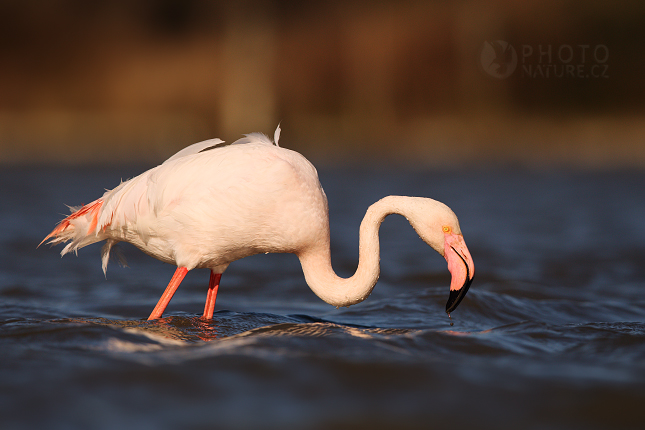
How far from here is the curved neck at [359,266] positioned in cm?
465

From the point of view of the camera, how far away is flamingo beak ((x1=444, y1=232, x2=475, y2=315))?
4.49m

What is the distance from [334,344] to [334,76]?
798 inches

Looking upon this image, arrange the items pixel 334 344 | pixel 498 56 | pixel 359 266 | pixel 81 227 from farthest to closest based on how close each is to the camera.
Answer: pixel 498 56
pixel 81 227
pixel 359 266
pixel 334 344

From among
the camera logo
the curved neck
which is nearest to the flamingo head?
the curved neck

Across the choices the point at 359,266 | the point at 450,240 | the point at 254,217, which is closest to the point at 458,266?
the point at 450,240

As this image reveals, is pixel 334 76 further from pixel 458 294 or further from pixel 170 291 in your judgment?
pixel 458 294

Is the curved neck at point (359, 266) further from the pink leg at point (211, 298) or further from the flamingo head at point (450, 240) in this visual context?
the pink leg at point (211, 298)

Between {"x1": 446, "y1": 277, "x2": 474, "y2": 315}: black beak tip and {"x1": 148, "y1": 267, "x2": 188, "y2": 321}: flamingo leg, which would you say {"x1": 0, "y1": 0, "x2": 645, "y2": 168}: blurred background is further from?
{"x1": 446, "y1": 277, "x2": 474, "y2": 315}: black beak tip

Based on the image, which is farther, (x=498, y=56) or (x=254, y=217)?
(x=498, y=56)

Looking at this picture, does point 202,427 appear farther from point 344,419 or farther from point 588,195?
point 588,195

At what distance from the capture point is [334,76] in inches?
930

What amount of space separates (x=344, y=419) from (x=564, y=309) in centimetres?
358

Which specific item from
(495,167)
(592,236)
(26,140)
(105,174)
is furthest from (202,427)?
(26,140)

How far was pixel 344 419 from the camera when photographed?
2.96 meters
